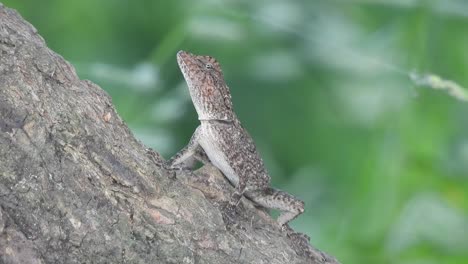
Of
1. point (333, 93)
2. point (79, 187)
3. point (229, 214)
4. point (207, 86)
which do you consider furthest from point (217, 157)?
point (333, 93)

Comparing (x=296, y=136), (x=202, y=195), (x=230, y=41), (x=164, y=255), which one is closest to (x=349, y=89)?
(x=296, y=136)

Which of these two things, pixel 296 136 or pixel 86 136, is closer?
pixel 86 136

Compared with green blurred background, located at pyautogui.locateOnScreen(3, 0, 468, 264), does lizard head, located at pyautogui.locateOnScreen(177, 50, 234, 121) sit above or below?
below

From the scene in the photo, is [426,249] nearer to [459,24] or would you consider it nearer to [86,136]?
[459,24]

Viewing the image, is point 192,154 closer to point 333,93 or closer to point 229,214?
point 229,214

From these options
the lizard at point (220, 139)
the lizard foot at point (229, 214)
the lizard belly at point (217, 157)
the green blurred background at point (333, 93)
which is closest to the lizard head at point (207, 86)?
the lizard at point (220, 139)

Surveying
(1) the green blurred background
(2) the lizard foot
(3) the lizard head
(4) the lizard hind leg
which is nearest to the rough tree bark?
(2) the lizard foot

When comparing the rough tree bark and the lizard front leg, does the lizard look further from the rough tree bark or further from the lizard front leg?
the rough tree bark
